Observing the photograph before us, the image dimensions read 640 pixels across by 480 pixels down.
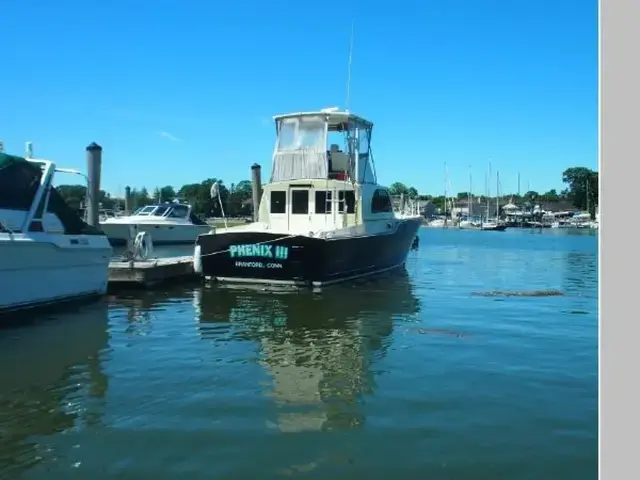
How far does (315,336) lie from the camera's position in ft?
37.1

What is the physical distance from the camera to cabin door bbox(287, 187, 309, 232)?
20641 millimetres

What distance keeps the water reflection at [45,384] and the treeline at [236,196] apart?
33.7 metres

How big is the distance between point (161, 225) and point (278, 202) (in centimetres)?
1903

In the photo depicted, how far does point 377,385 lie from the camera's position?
7871mm

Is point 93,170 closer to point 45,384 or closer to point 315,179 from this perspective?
point 315,179

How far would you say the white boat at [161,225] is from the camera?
36.8 meters

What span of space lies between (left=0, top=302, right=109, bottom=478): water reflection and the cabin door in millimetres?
9339

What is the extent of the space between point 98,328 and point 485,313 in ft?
28.0

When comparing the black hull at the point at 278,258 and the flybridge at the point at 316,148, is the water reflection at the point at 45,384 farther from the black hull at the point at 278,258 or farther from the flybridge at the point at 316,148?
the flybridge at the point at 316,148

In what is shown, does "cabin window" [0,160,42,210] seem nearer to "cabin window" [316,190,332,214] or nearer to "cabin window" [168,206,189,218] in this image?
"cabin window" [316,190,332,214]

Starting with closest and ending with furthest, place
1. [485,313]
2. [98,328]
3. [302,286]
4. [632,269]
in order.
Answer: [632,269], [98,328], [485,313], [302,286]

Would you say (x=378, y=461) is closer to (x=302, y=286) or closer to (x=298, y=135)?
(x=302, y=286)

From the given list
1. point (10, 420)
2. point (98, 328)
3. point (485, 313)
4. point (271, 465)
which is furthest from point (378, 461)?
point (485, 313)

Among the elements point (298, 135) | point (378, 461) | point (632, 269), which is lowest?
point (378, 461)
